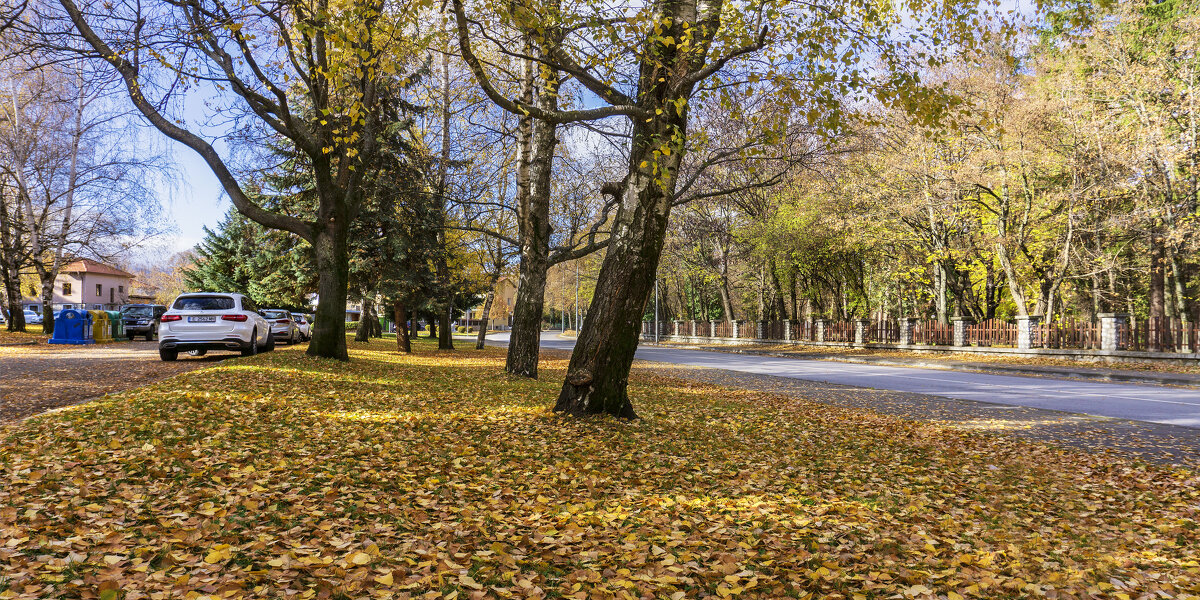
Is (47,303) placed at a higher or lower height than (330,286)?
lower

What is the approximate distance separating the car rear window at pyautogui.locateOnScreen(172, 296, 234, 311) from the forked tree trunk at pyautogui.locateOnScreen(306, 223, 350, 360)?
3.61 meters

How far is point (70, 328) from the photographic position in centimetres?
2469

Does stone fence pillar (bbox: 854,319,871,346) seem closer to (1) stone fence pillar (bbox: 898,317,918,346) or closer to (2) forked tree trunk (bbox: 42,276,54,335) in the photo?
(1) stone fence pillar (bbox: 898,317,918,346)

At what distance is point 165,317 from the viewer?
16.7m

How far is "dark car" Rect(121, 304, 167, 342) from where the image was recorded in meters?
28.8

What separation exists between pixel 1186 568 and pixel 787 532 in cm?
257

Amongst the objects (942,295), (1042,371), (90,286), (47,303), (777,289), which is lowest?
(1042,371)

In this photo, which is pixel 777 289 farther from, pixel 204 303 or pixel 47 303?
pixel 47 303

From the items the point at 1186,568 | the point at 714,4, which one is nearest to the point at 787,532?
the point at 1186,568

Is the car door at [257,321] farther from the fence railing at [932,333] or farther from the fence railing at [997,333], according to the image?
the fence railing at [932,333]

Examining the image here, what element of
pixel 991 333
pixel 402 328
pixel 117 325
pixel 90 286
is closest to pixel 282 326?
pixel 402 328

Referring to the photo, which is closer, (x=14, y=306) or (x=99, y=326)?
(x=99, y=326)

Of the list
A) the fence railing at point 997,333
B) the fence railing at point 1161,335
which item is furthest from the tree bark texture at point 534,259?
the fence railing at point 1161,335

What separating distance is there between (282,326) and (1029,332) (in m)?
32.0
